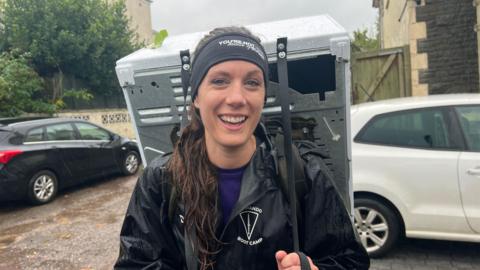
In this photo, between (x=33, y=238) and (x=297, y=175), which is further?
(x=33, y=238)

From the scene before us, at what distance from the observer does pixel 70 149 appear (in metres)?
7.48

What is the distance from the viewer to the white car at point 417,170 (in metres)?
3.57

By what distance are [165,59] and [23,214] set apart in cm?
580

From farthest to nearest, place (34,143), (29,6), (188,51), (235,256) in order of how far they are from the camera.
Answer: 1. (29,6)
2. (34,143)
3. (188,51)
4. (235,256)

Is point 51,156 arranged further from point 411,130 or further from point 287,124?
point 287,124

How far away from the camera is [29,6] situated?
13.8m

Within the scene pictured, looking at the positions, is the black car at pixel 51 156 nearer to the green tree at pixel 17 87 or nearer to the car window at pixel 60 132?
the car window at pixel 60 132

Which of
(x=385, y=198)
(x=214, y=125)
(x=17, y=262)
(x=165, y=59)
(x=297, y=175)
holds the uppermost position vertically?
(x=165, y=59)

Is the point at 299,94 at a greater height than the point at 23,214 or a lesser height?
greater

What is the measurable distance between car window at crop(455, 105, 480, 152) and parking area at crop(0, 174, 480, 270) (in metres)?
1.15

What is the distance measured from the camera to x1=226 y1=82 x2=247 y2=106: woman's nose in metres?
1.52

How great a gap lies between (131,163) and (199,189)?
25.9 ft

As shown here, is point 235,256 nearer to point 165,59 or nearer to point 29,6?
point 165,59

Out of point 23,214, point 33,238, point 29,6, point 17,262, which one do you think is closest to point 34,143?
point 23,214
